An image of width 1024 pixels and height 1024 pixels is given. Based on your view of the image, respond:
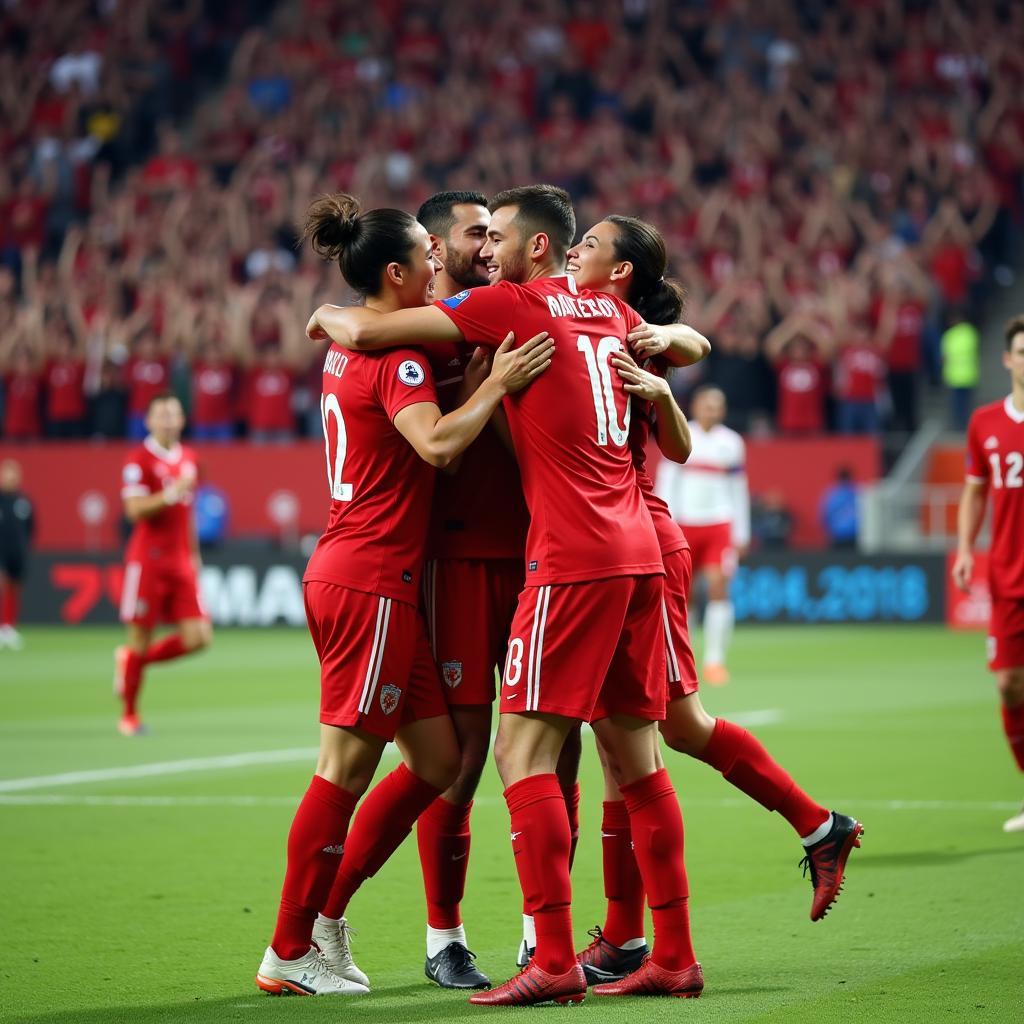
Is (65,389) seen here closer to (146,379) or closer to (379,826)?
(146,379)

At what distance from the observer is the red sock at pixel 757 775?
247 inches

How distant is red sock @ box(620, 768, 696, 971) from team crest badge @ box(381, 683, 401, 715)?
2.60 ft

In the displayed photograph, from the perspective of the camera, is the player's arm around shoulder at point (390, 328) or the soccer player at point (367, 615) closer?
the player's arm around shoulder at point (390, 328)

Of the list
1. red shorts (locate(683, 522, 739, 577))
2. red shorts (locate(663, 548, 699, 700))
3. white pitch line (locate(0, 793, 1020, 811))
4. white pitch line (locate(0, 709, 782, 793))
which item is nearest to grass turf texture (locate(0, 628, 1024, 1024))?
white pitch line (locate(0, 793, 1020, 811))

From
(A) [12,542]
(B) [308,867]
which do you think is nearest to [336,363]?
(B) [308,867]

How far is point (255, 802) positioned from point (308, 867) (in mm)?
4531

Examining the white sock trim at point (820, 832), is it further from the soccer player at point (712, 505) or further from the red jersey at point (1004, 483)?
the soccer player at point (712, 505)

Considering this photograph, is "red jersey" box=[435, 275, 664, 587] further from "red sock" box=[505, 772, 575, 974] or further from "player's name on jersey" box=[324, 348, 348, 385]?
"red sock" box=[505, 772, 575, 974]

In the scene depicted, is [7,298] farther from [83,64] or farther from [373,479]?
[373,479]

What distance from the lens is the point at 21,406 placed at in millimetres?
27859

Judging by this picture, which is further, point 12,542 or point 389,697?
point 12,542

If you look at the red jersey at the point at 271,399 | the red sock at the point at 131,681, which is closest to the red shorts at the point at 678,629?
the red sock at the point at 131,681

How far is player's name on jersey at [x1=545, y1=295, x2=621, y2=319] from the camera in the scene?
18.7ft

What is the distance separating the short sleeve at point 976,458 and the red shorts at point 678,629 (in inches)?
143
